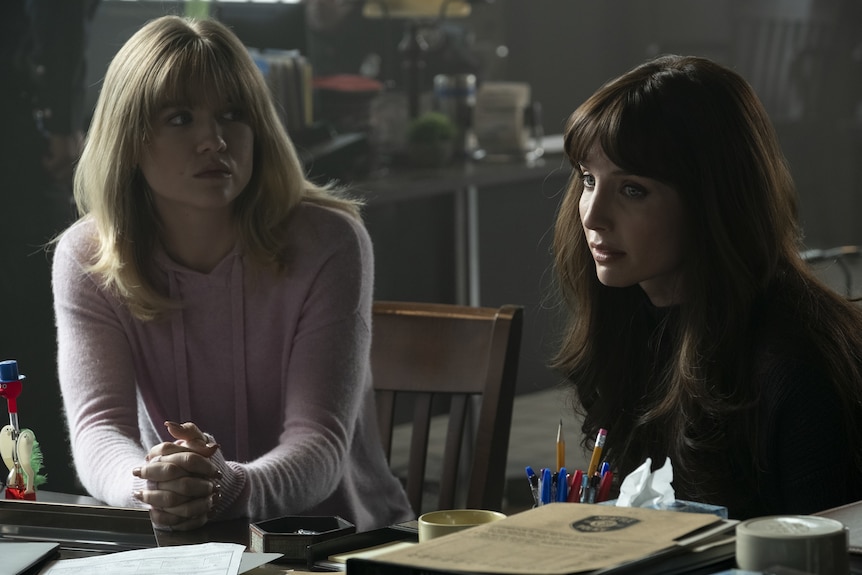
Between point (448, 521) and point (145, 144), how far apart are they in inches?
34.5

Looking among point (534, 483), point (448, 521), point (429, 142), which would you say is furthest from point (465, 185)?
point (448, 521)

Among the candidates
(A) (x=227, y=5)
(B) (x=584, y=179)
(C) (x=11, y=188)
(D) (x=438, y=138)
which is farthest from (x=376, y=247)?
(B) (x=584, y=179)

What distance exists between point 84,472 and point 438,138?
2.33 m

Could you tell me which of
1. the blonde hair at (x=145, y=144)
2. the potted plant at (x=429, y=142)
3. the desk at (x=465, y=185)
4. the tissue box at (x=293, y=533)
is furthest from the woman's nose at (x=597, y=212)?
the potted plant at (x=429, y=142)

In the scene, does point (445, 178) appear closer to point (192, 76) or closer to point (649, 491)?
point (192, 76)

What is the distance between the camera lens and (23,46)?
2611 millimetres

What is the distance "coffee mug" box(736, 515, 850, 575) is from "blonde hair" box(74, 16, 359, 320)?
98 centimetres

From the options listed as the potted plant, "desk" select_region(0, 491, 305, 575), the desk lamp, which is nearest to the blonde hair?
"desk" select_region(0, 491, 305, 575)

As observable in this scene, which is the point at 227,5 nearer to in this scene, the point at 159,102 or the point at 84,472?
the point at 159,102

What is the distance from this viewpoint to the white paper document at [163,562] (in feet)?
3.22

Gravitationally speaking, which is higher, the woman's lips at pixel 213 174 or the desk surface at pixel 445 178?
the woman's lips at pixel 213 174

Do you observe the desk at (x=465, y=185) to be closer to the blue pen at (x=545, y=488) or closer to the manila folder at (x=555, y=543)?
the blue pen at (x=545, y=488)

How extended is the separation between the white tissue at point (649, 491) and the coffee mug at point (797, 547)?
120mm

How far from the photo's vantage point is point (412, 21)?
13.4 ft
